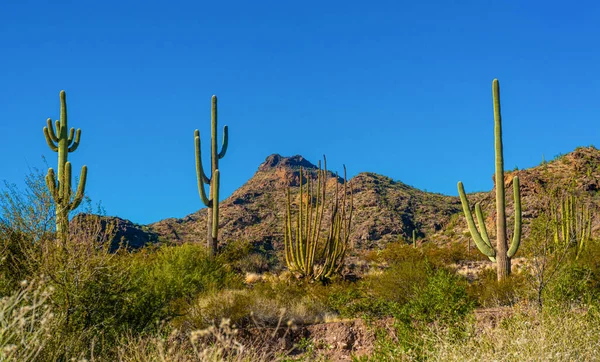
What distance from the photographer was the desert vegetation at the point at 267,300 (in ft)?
26.1

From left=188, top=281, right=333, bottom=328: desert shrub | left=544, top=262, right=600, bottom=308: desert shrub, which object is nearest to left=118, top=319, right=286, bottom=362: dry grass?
left=188, top=281, right=333, bottom=328: desert shrub

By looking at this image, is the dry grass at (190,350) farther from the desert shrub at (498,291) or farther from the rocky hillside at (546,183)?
the rocky hillside at (546,183)

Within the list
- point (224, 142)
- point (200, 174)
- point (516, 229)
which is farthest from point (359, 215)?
point (516, 229)

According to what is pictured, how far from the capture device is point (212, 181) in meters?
21.0

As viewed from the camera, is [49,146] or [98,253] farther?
[49,146]

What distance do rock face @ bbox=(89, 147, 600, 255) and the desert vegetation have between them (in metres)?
12.1

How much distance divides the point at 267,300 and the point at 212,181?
746cm

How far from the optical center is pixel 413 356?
29.6 ft

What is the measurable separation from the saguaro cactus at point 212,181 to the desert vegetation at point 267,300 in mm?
58

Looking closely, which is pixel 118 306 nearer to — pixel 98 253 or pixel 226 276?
pixel 98 253

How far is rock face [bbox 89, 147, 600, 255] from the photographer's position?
106 feet

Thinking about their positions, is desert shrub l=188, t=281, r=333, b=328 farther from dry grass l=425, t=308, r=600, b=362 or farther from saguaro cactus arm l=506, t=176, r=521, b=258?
saguaro cactus arm l=506, t=176, r=521, b=258

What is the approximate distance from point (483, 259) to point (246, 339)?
51.3 feet

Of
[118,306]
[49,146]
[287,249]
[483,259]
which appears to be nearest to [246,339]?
[118,306]
